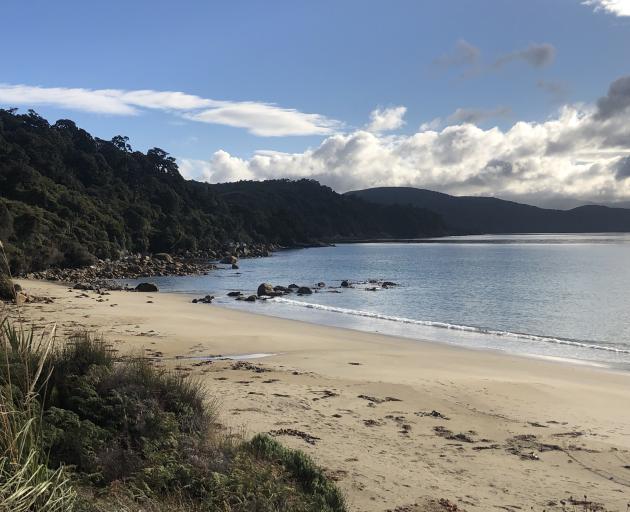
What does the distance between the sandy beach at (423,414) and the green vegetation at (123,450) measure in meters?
1.07

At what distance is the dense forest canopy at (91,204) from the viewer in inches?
1959

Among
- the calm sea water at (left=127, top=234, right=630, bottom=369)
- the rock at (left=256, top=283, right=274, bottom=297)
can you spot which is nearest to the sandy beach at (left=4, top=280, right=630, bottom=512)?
the calm sea water at (left=127, top=234, right=630, bottom=369)

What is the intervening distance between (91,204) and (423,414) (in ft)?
220

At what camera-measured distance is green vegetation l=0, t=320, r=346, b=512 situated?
351 cm

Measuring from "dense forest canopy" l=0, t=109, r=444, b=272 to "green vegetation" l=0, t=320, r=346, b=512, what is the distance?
38372 millimetres

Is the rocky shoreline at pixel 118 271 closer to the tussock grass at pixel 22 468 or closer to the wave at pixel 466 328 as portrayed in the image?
the wave at pixel 466 328

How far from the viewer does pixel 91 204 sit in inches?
2689

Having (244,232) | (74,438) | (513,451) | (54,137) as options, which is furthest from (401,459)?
(244,232)

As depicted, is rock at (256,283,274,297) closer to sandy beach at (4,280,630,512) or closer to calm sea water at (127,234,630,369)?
calm sea water at (127,234,630,369)

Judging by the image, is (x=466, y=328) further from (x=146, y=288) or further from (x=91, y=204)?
(x=91, y=204)

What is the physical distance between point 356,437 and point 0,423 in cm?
557

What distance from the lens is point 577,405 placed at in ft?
37.1

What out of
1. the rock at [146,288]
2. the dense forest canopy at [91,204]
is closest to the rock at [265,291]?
the rock at [146,288]

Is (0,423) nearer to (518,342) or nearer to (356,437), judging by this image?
(356,437)
